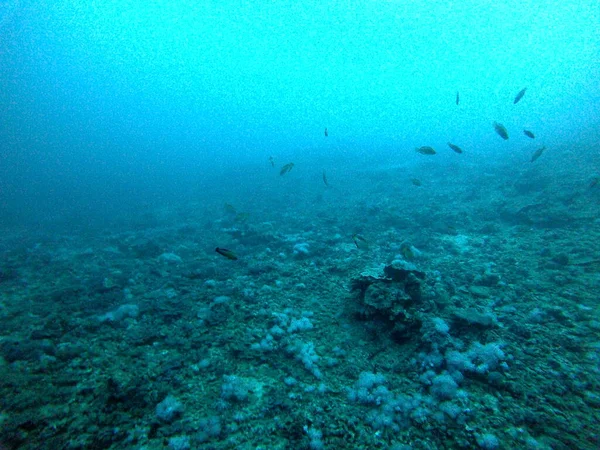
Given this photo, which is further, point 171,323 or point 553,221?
point 553,221

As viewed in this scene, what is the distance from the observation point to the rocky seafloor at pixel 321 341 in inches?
124

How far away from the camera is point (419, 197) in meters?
13.4

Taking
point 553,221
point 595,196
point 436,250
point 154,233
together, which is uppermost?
point 595,196

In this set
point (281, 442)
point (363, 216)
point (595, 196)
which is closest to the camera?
point (281, 442)

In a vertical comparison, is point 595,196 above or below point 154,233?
above

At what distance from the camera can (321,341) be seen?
4691 millimetres

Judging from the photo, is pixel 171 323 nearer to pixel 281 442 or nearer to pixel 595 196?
pixel 281 442

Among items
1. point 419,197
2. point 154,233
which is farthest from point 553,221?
point 154,233

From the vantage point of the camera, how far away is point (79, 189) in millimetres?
25000

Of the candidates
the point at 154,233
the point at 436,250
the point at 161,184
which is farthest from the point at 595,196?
the point at 161,184

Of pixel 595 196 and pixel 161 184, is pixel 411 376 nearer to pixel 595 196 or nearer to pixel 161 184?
pixel 595 196

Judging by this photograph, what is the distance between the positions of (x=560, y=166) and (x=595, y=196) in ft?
14.0

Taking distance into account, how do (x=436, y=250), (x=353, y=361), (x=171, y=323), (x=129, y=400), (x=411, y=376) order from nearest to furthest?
(x=129, y=400)
(x=411, y=376)
(x=353, y=361)
(x=171, y=323)
(x=436, y=250)

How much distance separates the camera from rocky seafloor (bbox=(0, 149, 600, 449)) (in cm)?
315
